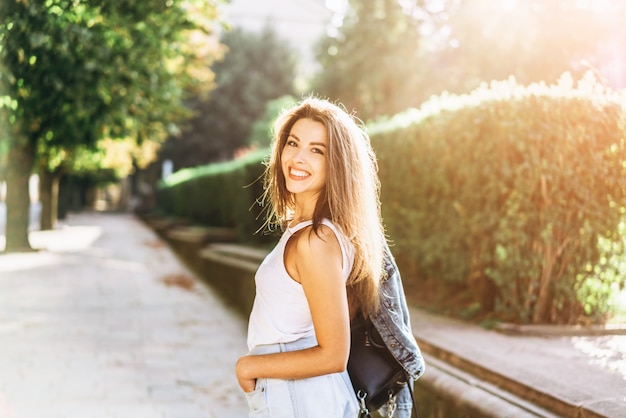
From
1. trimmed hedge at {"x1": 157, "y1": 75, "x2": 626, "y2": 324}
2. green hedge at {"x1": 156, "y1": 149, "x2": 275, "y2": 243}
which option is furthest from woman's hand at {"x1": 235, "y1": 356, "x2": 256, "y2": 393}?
green hedge at {"x1": 156, "y1": 149, "x2": 275, "y2": 243}

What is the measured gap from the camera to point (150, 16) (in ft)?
23.1

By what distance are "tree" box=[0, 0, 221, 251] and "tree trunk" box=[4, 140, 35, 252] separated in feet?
0.07

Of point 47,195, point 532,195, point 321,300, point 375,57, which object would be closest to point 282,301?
point 321,300

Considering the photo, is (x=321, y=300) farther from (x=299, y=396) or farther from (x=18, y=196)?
(x=18, y=196)

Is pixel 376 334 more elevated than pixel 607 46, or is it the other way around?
pixel 607 46

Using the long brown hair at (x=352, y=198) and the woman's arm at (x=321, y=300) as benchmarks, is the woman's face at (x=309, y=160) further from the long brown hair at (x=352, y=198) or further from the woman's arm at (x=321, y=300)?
the woman's arm at (x=321, y=300)

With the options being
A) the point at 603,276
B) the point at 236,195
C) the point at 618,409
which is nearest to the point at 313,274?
the point at 618,409

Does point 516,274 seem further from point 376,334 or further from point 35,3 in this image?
point 35,3

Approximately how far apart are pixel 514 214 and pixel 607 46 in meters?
12.7

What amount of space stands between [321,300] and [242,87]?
4545 cm

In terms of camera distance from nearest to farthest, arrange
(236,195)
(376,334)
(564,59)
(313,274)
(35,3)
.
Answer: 1. (313,274)
2. (376,334)
3. (35,3)
4. (236,195)
5. (564,59)

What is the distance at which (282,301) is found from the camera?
2.18 m

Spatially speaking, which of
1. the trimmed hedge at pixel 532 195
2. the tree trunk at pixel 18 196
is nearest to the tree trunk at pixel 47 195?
the tree trunk at pixel 18 196

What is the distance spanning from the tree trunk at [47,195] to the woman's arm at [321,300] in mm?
20461
